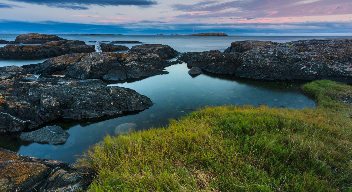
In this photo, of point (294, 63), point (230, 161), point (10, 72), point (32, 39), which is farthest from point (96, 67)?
point (32, 39)

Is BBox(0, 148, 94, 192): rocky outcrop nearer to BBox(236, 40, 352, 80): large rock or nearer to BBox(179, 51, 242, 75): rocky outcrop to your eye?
BBox(236, 40, 352, 80): large rock

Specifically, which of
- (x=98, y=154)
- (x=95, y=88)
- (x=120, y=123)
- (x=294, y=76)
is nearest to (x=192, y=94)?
(x=120, y=123)

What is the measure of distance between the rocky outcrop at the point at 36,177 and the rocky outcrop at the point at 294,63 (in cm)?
2191

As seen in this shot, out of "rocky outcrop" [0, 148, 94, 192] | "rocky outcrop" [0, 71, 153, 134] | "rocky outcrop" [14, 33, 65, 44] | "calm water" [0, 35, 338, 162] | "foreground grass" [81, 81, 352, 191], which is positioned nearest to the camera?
"rocky outcrop" [0, 148, 94, 192]

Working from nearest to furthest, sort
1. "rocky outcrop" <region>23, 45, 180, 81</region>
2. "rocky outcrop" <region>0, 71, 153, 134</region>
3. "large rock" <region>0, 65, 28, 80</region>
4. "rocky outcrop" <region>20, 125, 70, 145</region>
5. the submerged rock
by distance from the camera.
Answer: "rocky outcrop" <region>20, 125, 70, 145</region> → the submerged rock → "rocky outcrop" <region>0, 71, 153, 134</region> → "large rock" <region>0, 65, 28, 80</region> → "rocky outcrop" <region>23, 45, 180, 81</region>

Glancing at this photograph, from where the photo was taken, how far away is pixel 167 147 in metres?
5.52

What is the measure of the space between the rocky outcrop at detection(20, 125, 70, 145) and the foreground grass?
423 cm

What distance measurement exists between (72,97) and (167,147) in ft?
30.9

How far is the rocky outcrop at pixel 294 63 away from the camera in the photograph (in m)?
18.6

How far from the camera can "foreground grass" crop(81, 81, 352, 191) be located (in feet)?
12.8

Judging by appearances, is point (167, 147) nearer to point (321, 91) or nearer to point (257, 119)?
point (257, 119)

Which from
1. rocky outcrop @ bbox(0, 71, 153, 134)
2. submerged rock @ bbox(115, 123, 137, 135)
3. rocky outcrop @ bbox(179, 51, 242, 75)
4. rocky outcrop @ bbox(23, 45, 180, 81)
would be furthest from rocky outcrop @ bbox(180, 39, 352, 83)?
submerged rock @ bbox(115, 123, 137, 135)

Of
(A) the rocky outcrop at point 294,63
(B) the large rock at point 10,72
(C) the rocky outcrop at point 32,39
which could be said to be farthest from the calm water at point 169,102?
(C) the rocky outcrop at point 32,39

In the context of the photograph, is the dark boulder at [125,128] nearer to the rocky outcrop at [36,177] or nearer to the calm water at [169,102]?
the calm water at [169,102]
